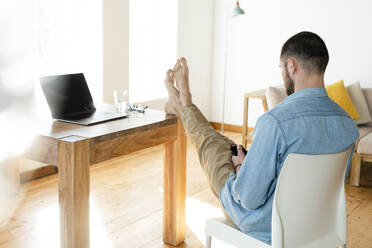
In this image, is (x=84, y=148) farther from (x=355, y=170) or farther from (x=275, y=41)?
(x=275, y=41)

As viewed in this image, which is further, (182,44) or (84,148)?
(182,44)

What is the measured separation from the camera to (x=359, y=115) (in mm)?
4086

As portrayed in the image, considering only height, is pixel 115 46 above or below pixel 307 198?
above

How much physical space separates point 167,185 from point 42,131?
82 centimetres

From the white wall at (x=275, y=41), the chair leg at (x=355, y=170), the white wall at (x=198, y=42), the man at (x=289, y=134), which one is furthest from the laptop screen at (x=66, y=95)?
the white wall at (x=275, y=41)

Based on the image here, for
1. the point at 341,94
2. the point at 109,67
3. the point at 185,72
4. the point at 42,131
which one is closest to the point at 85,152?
the point at 42,131

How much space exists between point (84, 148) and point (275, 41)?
3889 mm

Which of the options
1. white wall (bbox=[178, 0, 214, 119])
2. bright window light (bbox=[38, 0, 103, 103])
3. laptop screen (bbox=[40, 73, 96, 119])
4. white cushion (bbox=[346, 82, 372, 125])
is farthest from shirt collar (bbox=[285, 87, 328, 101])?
white wall (bbox=[178, 0, 214, 119])

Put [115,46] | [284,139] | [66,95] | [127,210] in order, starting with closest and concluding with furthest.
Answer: [284,139]
[66,95]
[127,210]
[115,46]

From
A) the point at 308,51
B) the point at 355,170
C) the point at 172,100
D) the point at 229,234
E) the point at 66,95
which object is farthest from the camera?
the point at 355,170

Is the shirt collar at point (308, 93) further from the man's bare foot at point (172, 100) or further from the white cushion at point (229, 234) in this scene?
the man's bare foot at point (172, 100)

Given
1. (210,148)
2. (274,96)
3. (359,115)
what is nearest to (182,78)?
(210,148)

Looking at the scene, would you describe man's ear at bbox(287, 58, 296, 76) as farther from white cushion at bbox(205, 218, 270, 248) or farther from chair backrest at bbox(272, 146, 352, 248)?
white cushion at bbox(205, 218, 270, 248)

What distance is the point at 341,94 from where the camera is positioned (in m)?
4.08
